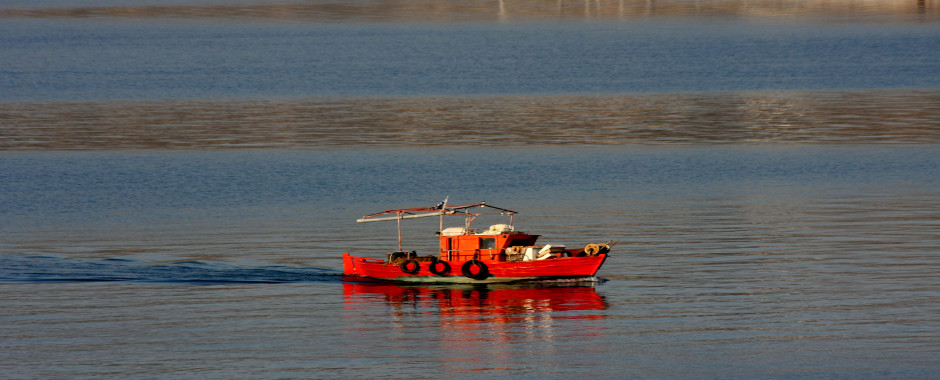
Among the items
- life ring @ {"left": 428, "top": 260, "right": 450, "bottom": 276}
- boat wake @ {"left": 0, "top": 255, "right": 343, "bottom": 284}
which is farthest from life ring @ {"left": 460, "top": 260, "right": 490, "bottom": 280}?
boat wake @ {"left": 0, "top": 255, "right": 343, "bottom": 284}

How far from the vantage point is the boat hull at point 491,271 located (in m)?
59.5

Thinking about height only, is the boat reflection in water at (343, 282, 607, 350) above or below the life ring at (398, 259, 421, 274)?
below

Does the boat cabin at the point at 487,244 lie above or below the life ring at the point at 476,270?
above

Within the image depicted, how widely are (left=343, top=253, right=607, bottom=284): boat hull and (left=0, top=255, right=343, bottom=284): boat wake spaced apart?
1386 mm

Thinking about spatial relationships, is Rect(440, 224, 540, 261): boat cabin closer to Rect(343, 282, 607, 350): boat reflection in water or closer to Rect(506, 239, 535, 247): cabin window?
Rect(506, 239, 535, 247): cabin window

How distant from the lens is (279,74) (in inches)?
7032

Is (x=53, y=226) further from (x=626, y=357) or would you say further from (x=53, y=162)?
(x=626, y=357)

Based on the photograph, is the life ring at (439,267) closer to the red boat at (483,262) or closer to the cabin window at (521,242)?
the red boat at (483,262)

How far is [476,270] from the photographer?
6028 centimetres

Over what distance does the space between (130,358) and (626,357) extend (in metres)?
18.6

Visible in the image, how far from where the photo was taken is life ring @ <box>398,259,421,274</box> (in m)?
60.9

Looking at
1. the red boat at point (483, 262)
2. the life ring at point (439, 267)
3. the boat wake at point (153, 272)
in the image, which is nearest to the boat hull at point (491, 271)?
the red boat at point (483, 262)

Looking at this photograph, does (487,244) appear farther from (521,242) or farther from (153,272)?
(153,272)

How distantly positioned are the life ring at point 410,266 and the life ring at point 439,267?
0.63 m
